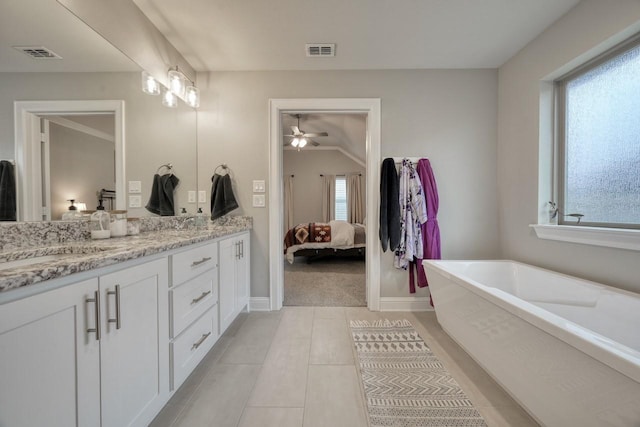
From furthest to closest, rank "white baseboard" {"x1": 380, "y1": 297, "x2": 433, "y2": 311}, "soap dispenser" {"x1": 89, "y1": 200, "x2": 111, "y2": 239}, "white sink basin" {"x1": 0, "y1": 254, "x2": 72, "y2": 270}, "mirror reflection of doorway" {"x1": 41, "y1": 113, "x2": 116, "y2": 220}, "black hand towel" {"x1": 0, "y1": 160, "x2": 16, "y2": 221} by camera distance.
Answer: "white baseboard" {"x1": 380, "y1": 297, "x2": 433, "y2": 311}
"soap dispenser" {"x1": 89, "y1": 200, "x2": 111, "y2": 239}
"mirror reflection of doorway" {"x1": 41, "y1": 113, "x2": 116, "y2": 220}
"black hand towel" {"x1": 0, "y1": 160, "x2": 16, "y2": 221}
"white sink basin" {"x1": 0, "y1": 254, "x2": 72, "y2": 270}

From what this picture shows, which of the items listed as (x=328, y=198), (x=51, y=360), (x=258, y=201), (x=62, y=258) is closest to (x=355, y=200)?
Answer: (x=328, y=198)

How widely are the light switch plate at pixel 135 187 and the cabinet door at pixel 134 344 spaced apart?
857 mm

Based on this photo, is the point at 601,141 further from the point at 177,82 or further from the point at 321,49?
the point at 177,82

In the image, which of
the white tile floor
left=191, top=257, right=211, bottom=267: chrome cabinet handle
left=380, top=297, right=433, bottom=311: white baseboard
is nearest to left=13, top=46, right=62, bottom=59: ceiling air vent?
left=191, top=257, right=211, bottom=267: chrome cabinet handle

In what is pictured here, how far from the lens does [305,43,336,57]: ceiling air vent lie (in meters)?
2.04

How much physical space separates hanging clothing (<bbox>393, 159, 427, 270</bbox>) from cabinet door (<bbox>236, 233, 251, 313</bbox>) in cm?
147

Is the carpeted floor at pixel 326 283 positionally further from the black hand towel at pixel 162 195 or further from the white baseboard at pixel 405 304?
the black hand towel at pixel 162 195

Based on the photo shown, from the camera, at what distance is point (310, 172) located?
680cm

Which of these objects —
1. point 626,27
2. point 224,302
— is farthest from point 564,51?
point 224,302

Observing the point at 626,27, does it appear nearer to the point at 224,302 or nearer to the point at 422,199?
the point at 422,199

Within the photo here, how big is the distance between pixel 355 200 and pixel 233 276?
4.98 meters

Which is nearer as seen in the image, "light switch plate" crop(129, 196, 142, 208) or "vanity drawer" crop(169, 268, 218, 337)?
"vanity drawer" crop(169, 268, 218, 337)

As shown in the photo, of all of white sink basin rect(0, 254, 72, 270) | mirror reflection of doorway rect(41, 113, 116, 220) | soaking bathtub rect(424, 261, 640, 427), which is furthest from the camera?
mirror reflection of doorway rect(41, 113, 116, 220)

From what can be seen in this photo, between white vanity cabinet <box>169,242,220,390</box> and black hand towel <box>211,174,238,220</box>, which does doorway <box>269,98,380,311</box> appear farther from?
white vanity cabinet <box>169,242,220,390</box>
